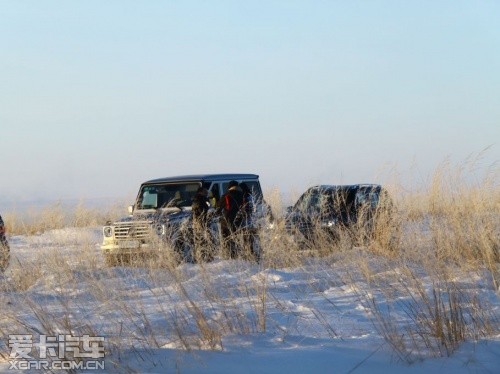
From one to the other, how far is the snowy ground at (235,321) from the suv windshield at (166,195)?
19.4ft

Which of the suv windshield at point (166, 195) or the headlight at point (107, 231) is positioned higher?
the suv windshield at point (166, 195)

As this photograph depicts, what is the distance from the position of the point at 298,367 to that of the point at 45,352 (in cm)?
182

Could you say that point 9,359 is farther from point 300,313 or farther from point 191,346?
point 300,313

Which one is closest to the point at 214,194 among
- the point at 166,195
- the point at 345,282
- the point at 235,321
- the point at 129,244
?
the point at 166,195

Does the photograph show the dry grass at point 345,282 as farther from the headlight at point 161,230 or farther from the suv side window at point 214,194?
the suv side window at point 214,194

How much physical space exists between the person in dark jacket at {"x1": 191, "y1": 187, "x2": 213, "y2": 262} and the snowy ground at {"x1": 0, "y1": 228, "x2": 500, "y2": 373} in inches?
63.1

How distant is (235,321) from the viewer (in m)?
6.58

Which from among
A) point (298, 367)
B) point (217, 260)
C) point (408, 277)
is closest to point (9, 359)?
point (298, 367)

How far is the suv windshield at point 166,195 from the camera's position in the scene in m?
15.1

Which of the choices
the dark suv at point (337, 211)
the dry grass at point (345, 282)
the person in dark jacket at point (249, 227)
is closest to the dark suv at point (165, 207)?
the person in dark jacket at point (249, 227)

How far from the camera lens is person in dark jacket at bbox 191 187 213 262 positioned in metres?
10.8

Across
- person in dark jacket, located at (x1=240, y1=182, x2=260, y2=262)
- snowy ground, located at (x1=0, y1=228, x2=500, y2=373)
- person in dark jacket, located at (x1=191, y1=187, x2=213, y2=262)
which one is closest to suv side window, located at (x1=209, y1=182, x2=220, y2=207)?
person in dark jacket, located at (x1=191, y1=187, x2=213, y2=262)

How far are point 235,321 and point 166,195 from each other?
889cm

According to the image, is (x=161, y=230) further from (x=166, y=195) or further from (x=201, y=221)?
(x=166, y=195)
